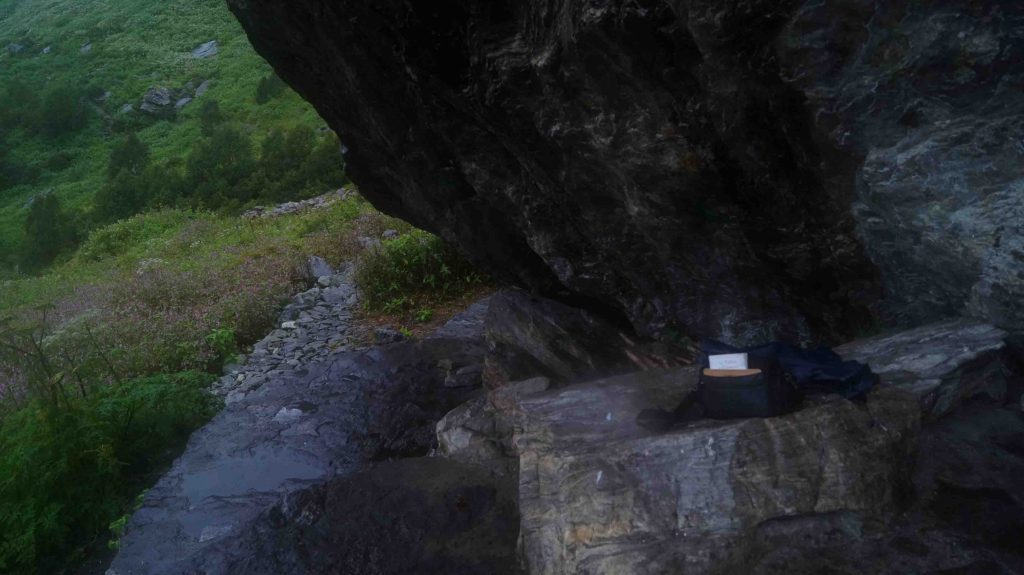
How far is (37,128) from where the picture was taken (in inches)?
1315

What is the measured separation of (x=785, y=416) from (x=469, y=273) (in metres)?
7.70

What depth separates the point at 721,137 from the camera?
4016 millimetres

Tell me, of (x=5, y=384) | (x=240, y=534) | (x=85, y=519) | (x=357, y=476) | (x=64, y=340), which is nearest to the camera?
(x=240, y=534)

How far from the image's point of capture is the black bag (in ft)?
12.3

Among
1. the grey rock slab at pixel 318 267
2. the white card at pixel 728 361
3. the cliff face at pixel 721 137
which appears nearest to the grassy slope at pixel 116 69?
the grey rock slab at pixel 318 267

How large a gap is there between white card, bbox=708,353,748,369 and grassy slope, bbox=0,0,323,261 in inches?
1038

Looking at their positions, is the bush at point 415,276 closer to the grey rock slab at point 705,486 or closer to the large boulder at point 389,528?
the large boulder at point 389,528

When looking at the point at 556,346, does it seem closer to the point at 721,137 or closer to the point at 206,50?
the point at 721,137

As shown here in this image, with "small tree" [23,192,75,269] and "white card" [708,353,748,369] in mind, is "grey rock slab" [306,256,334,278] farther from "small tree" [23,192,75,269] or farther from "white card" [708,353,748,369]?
"small tree" [23,192,75,269]

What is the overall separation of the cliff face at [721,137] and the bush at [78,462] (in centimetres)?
357

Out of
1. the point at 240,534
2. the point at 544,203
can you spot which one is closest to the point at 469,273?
the point at 544,203

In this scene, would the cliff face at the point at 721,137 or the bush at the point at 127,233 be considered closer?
the cliff face at the point at 721,137

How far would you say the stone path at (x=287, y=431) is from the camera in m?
5.61

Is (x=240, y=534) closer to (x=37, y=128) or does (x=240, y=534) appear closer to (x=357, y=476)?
(x=357, y=476)
